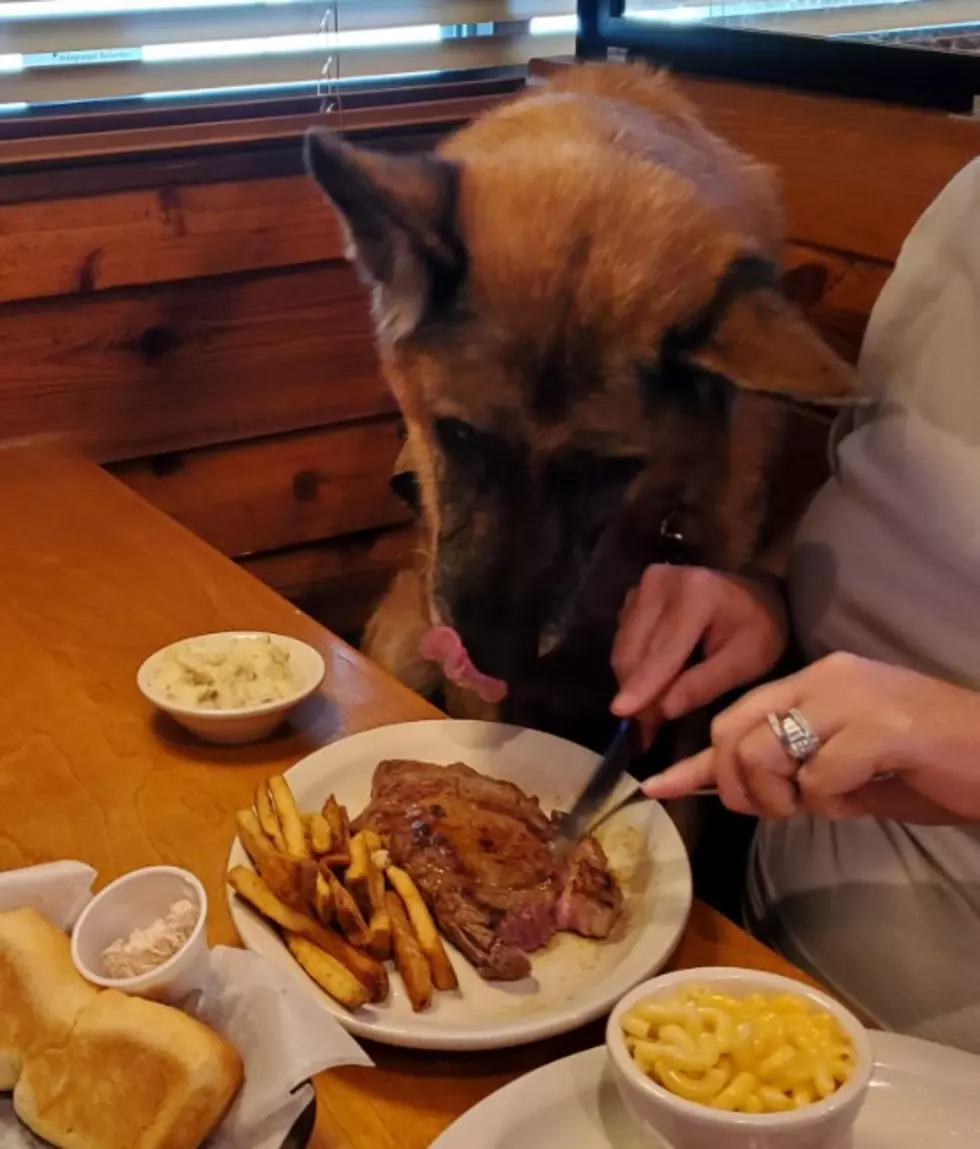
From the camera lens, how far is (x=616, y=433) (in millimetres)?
1423

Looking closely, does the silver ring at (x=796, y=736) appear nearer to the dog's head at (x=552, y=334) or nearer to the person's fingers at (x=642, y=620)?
the person's fingers at (x=642, y=620)

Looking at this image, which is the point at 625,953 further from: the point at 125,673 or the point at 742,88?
the point at 742,88

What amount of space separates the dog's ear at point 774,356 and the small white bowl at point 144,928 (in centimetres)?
70

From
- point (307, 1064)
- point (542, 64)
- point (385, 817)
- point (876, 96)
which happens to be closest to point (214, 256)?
point (542, 64)

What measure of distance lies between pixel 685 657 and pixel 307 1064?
571mm

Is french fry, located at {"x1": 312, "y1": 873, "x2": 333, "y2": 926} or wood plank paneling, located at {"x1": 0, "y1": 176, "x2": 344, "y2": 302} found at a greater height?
wood plank paneling, located at {"x1": 0, "y1": 176, "x2": 344, "y2": 302}

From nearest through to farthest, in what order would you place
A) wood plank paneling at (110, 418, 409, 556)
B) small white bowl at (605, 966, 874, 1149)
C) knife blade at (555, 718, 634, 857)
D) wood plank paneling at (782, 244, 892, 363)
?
small white bowl at (605, 966, 874, 1149) < knife blade at (555, 718, 634, 857) < wood plank paneling at (782, 244, 892, 363) < wood plank paneling at (110, 418, 409, 556)

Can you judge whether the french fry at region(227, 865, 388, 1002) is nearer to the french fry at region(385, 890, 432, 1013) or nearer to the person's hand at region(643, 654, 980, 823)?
the french fry at region(385, 890, 432, 1013)

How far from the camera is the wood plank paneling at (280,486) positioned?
6.55ft

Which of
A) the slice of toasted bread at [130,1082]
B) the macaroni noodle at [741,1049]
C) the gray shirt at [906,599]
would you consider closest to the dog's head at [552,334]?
the gray shirt at [906,599]

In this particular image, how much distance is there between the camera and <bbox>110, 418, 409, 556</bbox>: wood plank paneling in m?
2.00

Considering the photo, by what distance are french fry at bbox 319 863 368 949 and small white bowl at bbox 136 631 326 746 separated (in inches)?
10.6

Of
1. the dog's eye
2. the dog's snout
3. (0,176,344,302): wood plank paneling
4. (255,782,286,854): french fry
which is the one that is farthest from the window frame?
(255,782,286,854): french fry

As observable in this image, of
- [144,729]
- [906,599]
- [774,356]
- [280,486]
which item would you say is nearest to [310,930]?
[144,729]
